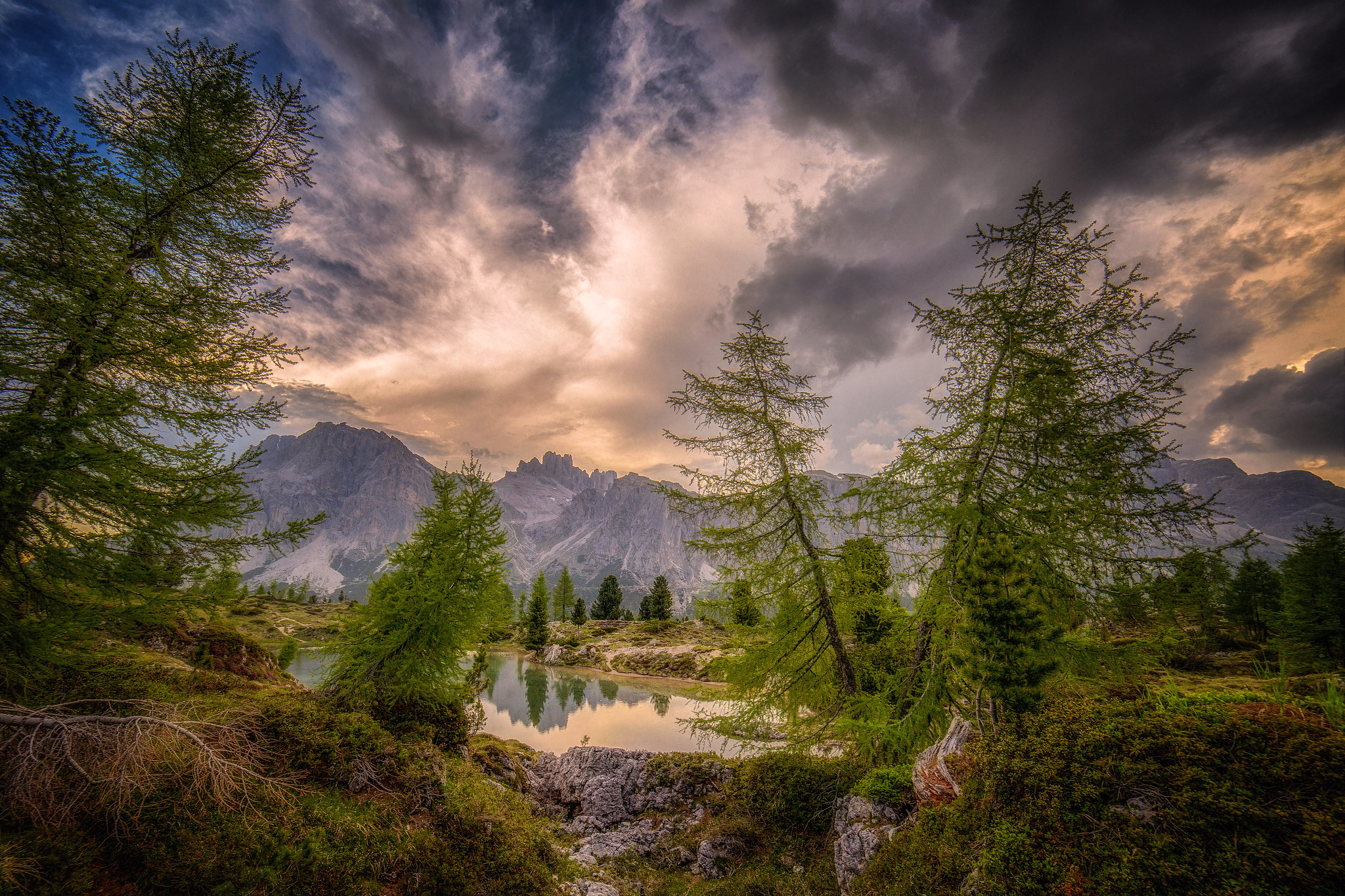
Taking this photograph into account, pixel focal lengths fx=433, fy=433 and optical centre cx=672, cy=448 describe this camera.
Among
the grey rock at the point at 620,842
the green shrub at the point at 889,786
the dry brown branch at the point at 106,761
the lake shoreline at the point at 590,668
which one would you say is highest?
the dry brown branch at the point at 106,761

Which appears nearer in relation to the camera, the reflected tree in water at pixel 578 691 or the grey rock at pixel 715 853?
the grey rock at pixel 715 853

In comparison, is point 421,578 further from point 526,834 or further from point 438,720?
point 526,834

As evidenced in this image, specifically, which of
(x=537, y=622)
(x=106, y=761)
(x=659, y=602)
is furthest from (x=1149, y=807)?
(x=659, y=602)

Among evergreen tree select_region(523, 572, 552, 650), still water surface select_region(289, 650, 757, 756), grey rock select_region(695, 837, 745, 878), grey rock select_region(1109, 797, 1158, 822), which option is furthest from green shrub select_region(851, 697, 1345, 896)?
evergreen tree select_region(523, 572, 552, 650)

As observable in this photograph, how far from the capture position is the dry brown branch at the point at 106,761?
4.73 metres

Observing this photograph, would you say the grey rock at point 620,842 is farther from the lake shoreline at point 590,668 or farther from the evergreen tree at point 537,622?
the evergreen tree at point 537,622

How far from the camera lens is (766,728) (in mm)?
10391

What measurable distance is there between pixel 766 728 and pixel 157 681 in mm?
12310

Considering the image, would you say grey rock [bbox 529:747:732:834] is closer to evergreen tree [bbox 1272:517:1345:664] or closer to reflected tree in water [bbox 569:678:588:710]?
reflected tree in water [bbox 569:678:588:710]

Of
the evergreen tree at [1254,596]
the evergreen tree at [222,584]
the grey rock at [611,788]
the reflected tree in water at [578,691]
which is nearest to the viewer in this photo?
the evergreen tree at [222,584]

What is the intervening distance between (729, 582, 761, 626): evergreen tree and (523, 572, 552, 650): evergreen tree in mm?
50286

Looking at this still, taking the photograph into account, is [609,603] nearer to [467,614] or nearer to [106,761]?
[467,614]

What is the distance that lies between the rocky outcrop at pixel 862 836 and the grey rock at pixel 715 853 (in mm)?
4413

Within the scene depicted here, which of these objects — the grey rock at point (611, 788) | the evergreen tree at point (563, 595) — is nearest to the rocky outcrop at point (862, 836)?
the grey rock at point (611, 788)
